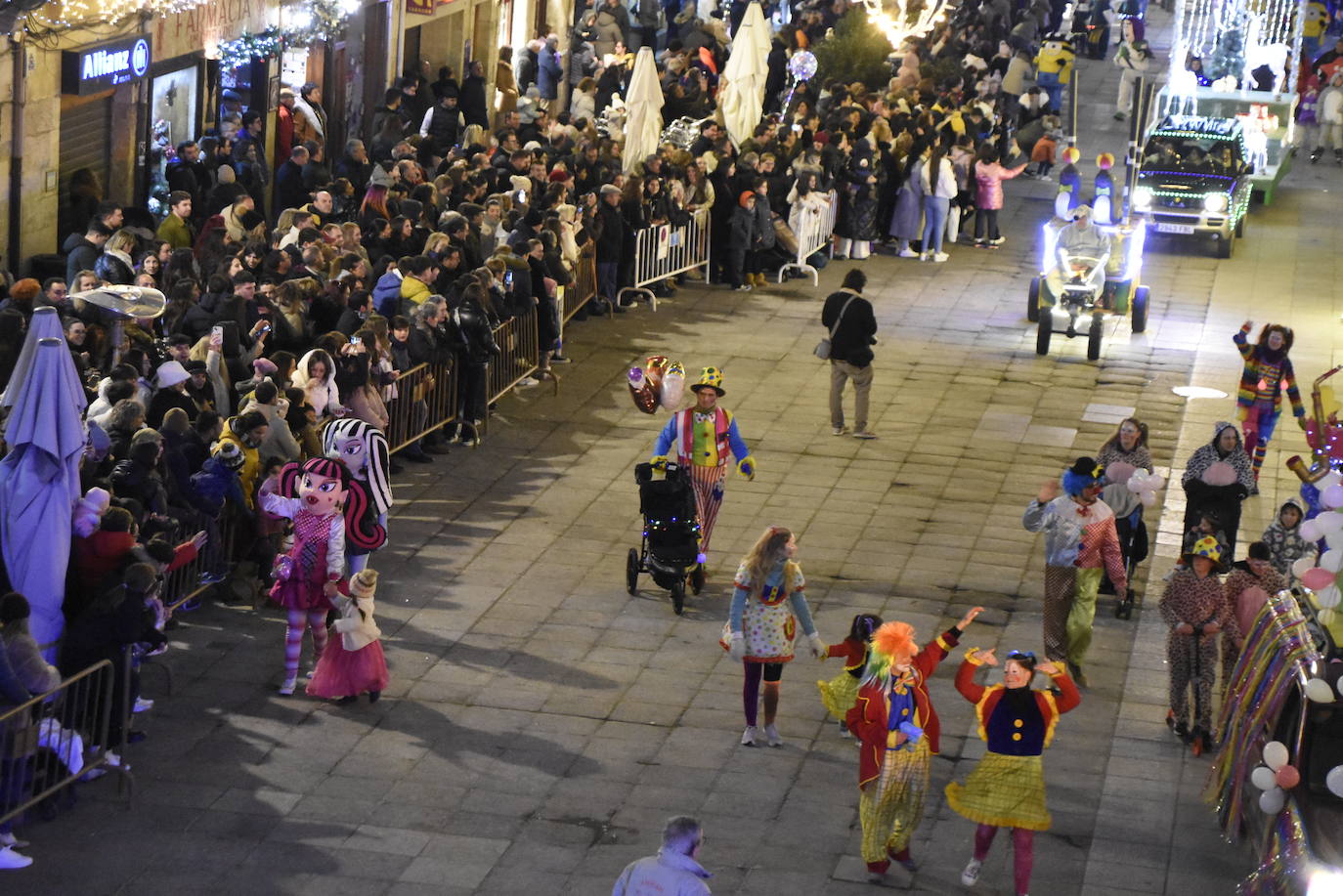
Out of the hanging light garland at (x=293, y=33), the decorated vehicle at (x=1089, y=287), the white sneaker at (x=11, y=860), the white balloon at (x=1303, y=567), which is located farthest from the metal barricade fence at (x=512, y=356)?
the white balloon at (x=1303, y=567)

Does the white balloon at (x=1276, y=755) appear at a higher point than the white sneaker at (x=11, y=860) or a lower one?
higher

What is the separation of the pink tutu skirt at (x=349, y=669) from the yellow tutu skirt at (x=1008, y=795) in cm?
386

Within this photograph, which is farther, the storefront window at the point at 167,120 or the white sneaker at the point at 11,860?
the storefront window at the point at 167,120

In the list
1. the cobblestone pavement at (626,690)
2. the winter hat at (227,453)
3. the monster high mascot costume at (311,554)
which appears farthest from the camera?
the winter hat at (227,453)

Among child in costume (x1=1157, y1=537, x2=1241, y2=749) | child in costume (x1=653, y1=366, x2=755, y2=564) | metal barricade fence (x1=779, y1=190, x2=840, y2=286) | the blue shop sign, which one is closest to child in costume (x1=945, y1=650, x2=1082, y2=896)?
child in costume (x1=1157, y1=537, x2=1241, y2=749)

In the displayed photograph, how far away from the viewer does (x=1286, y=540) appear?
14648 millimetres

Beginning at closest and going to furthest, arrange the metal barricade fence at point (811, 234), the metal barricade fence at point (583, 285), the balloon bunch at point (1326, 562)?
1. the balloon bunch at point (1326, 562)
2. the metal barricade fence at point (583, 285)
3. the metal barricade fence at point (811, 234)

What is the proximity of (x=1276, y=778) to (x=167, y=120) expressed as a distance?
17.5 m

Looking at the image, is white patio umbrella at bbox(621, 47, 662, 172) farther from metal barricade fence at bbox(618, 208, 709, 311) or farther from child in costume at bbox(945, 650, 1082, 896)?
child in costume at bbox(945, 650, 1082, 896)

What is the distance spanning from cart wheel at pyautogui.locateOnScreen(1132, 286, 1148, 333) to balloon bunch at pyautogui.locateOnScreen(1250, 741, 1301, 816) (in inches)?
579

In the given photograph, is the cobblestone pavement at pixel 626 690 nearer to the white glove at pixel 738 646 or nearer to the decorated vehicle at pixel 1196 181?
the white glove at pixel 738 646

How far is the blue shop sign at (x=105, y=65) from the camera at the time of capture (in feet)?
71.2

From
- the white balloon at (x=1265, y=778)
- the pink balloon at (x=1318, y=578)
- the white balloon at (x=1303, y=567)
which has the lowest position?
the white balloon at (x=1265, y=778)

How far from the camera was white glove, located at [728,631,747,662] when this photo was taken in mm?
12562
